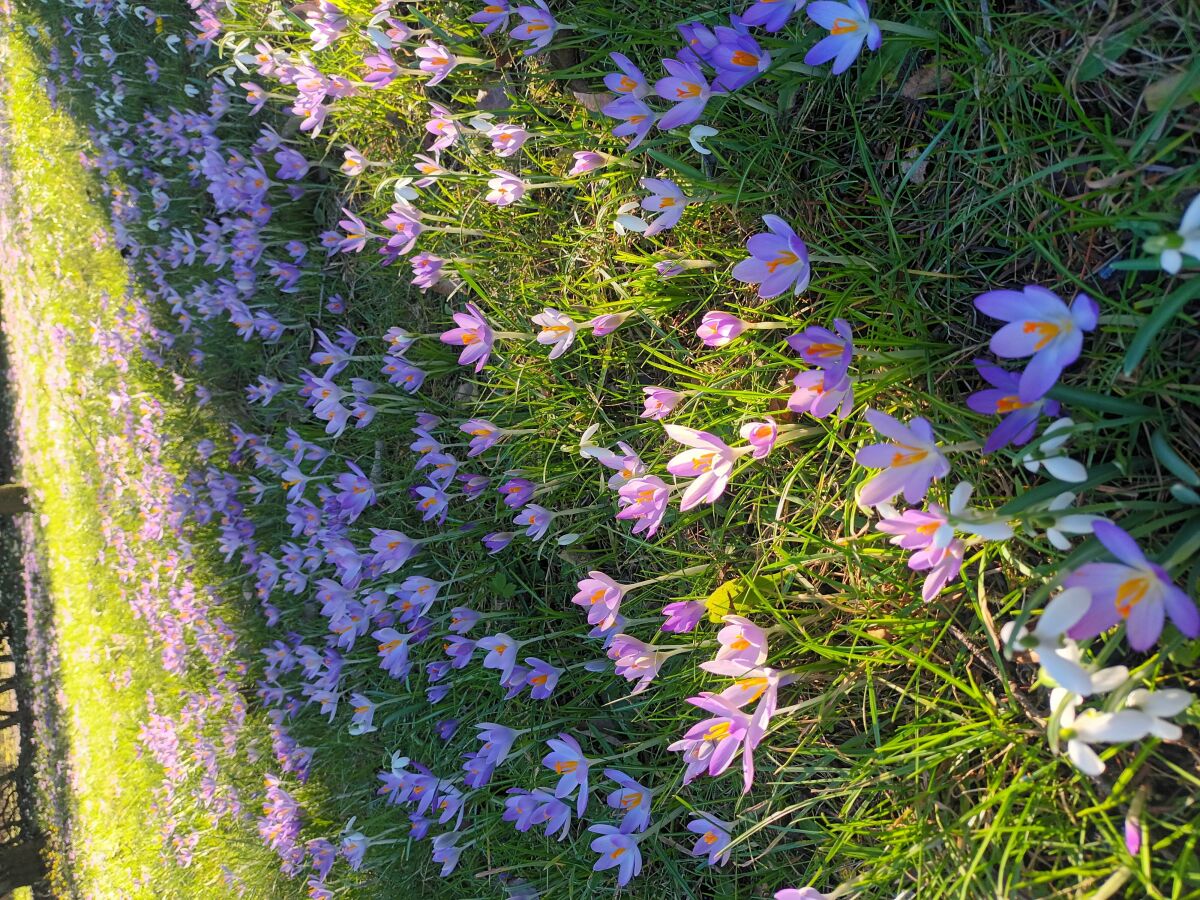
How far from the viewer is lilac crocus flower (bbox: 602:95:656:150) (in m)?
1.82

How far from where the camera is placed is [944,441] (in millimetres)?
1563

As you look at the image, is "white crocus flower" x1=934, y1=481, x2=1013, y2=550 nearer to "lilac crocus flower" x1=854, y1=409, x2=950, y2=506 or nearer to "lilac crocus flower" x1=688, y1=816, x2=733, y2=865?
"lilac crocus flower" x1=854, y1=409, x2=950, y2=506

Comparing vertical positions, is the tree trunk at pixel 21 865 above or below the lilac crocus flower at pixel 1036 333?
below

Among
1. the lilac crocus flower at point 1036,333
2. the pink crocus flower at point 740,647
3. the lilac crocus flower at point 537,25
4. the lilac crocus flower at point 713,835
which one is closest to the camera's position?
the lilac crocus flower at point 1036,333

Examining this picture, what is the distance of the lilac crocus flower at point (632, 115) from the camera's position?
5.98 ft

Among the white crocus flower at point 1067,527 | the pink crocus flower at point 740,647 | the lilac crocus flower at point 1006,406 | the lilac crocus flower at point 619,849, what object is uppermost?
the lilac crocus flower at point 1006,406

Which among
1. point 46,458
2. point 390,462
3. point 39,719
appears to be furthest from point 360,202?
point 39,719

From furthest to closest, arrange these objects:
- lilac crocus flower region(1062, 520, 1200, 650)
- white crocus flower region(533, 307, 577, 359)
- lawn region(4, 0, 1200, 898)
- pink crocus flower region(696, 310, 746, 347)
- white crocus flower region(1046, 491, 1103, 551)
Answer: white crocus flower region(533, 307, 577, 359)
pink crocus flower region(696, 310, 746, 347)
lawn region(4, 0, 1200, 898)
white crocus flower region(1046, 491, 1103, 551)
lilac crocus flower region(1062, 520, 1200, 650)

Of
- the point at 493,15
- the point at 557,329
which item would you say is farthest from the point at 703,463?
the point at 493,15

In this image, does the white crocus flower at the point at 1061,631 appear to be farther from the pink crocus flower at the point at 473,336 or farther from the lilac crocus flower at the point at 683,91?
the pink crocus flower at the point at 473,336

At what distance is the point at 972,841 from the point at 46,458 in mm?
7751

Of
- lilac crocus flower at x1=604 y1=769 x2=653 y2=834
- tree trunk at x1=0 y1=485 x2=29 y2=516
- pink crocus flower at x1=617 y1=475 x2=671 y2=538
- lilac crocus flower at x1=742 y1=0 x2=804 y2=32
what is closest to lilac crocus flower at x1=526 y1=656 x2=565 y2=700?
lilac crocus flower at x1=604 y1=769 x2=653 y2=834

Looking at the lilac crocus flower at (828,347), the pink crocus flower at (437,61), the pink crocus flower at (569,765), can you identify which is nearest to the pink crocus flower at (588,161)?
the pink crocus flower at (437,61)

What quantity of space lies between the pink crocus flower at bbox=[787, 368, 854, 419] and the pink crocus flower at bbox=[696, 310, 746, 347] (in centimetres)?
27
